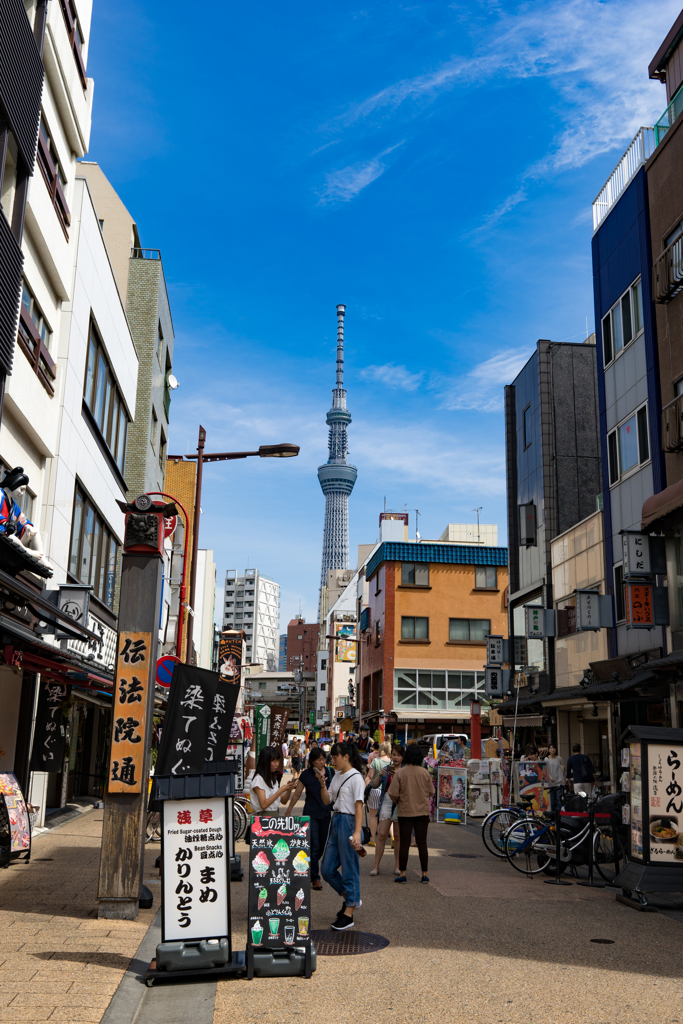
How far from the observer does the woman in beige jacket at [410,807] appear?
12.1m

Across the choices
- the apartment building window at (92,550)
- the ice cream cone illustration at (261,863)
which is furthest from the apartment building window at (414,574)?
the ice cream cone illustration at (261,863)

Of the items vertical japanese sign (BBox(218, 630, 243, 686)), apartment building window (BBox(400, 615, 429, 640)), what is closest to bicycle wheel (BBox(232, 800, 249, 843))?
vertical japanese sign (BBox(218, 630, 243, 686))

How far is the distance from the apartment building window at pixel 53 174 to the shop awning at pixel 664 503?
1410cm

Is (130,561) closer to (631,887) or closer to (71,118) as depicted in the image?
(631,887)

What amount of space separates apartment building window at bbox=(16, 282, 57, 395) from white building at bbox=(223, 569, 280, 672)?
5976 inches

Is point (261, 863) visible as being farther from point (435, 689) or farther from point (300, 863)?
point (435, 689)

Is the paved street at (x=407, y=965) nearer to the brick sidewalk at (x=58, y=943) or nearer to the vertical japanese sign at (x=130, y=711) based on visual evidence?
the brick sidewalk at (x=58, y=943)

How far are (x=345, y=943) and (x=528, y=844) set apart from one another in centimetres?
595

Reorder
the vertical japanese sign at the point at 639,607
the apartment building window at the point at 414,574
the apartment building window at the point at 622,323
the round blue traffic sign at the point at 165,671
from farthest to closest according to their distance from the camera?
the apartment building window at the point at 414,574, the apartment building window at the point at 622,323, the vertical japanese sign at the point at 639,607, the round blue traffic sign at the point at 165,671

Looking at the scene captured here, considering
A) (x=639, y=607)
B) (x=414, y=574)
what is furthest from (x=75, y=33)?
(x=414, y=574)

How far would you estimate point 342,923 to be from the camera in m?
8.77

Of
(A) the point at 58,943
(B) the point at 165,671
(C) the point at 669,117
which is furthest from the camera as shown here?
(C) the point at 669,117

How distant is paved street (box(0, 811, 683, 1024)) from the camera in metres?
5.99

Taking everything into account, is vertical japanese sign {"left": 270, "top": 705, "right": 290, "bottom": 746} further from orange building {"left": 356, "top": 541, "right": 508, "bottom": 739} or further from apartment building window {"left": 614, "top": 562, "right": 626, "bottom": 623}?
orange building {"left": 356, "top": 541, "right": 508, "bottom": 739}
